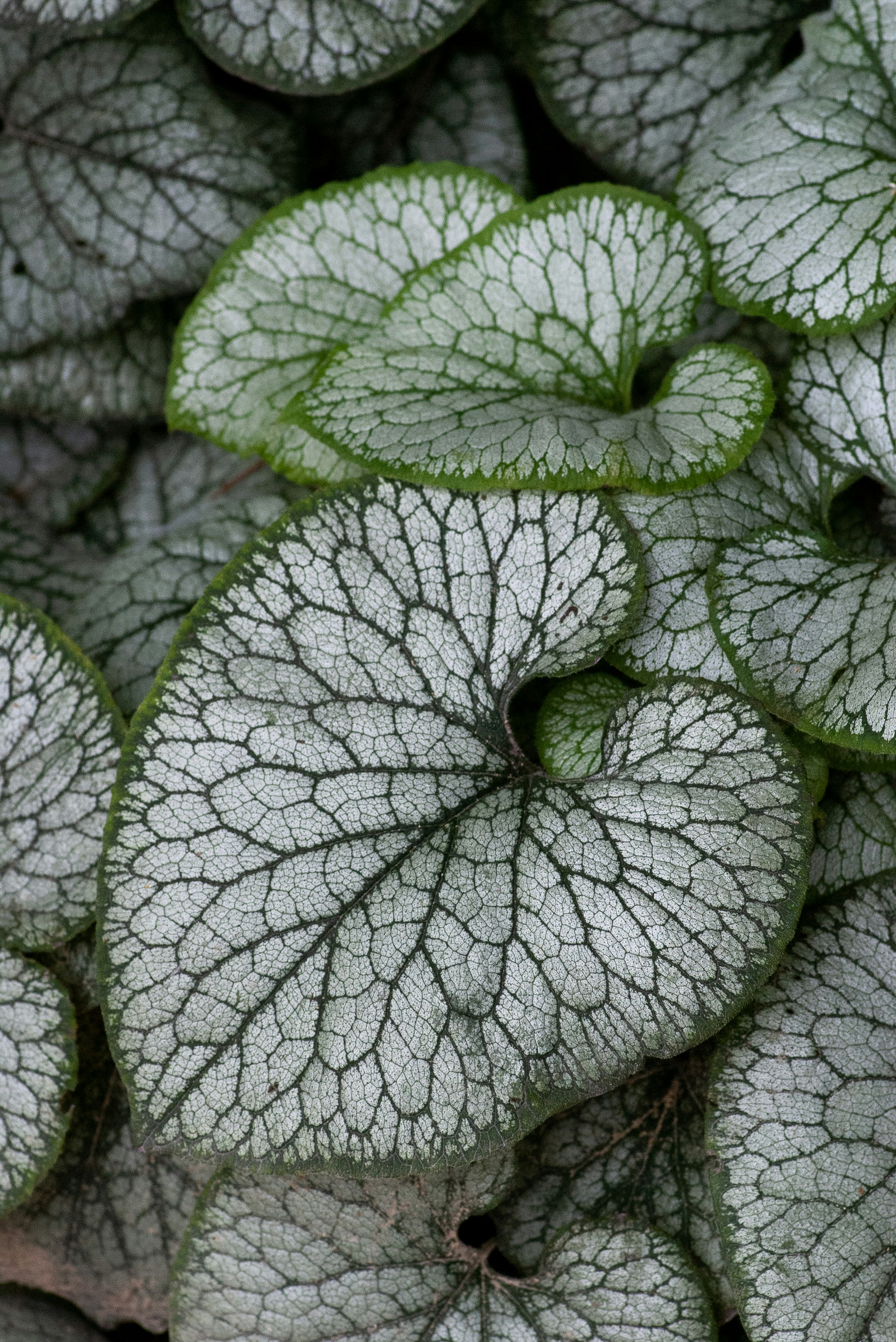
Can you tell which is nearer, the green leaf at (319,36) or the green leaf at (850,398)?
the green leaf at (850,398)

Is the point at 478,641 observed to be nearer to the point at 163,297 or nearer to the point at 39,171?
the point at 163,297

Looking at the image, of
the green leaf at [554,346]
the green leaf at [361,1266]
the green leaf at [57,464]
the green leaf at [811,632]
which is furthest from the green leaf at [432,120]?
the green leaf at [361,1266]

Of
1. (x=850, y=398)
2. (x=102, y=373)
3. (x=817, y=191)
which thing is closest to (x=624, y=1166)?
A: (x=850, y=398)

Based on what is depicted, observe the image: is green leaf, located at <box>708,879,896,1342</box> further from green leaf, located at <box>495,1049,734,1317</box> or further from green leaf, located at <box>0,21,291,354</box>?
green leaf, located at <box>0,21,291,354</box>

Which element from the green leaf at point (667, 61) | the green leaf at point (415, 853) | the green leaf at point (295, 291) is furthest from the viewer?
the green leaf at point (667, 61)

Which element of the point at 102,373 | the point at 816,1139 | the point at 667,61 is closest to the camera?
the point at 816,1139

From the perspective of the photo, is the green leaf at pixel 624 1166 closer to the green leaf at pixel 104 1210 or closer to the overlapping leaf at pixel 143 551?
the green leaf at pixel 104 1210

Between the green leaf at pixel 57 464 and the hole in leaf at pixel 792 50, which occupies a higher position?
the hole in leaf at pixel 792 50

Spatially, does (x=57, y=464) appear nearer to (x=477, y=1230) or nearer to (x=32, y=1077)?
(x=32, y=1077)
